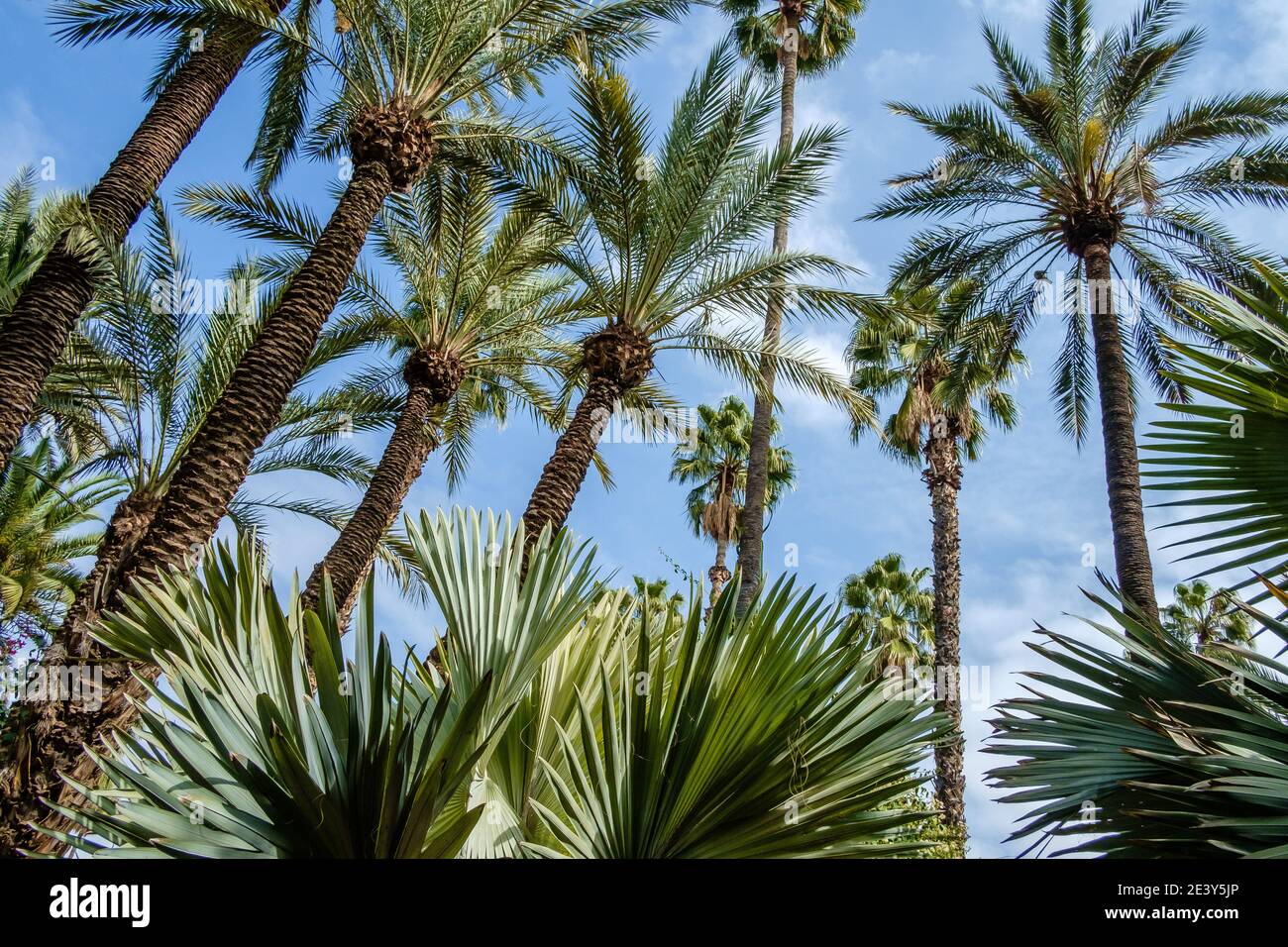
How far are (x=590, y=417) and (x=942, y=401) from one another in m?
7.03

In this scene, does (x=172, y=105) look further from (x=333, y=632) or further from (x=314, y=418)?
(x=333, y=632)

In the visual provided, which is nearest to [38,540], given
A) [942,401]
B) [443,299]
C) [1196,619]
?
[443,299]

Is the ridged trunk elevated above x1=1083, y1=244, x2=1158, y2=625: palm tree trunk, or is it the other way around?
x1=1083, y1=244, x2=1158, y2=625: palm tree trunk

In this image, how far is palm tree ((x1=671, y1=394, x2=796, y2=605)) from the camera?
23297mm

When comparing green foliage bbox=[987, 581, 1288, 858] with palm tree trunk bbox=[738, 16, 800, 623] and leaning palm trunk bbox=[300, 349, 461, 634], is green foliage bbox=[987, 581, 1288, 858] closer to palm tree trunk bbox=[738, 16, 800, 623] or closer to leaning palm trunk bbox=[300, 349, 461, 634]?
leaning palm trunk bbox=[300, 349, 461, 634]

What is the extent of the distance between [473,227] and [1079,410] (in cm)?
925

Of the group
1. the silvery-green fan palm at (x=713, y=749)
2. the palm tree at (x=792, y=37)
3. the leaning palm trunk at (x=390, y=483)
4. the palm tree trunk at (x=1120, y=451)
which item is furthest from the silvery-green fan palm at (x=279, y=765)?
the palm tree at (x=792, y=37)

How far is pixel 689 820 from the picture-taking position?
269cm

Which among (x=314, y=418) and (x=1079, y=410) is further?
(x=1079, y=410)

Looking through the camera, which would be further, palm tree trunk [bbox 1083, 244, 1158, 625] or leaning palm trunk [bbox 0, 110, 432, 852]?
palm tree trunk [bbox 1083, 244, 1158, 625]

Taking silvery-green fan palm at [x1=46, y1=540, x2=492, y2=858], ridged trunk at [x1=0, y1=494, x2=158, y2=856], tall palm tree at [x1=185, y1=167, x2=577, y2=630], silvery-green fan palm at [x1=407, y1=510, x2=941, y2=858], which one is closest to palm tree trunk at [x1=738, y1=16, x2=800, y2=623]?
tall palm tree at [x1=185, y1=167, x2=577, y2=630]

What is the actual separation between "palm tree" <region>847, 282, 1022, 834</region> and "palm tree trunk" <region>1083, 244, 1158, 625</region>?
6.43 ft
